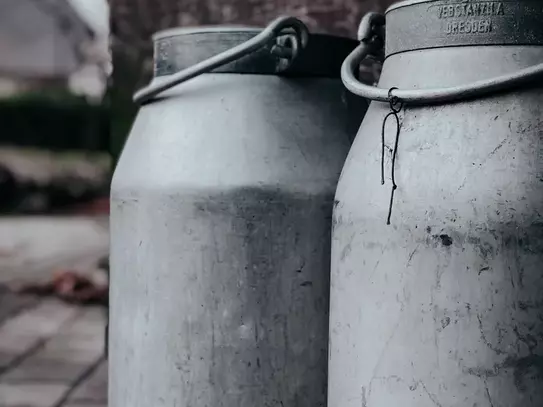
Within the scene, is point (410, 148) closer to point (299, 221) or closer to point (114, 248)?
point (299, 221)

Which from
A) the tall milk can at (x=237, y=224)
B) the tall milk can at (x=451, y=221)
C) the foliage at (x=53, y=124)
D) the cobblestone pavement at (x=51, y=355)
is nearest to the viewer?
the tall milk can at (x=451, y=221)

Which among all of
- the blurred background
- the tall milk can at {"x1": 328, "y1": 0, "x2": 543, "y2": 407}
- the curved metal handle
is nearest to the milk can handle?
the tall milk can at {"x1": 328, "y1": 0, "x2": 543, "y2": 407}

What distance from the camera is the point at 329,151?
1760mm

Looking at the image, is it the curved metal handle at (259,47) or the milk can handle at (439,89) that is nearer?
the milk can handle at (439,89)

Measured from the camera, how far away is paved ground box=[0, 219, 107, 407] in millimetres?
3113

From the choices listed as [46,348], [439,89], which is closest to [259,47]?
[439,89]

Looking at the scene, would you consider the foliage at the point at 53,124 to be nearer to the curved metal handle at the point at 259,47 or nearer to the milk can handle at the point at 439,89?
the curved metal handle at the point at 259,47

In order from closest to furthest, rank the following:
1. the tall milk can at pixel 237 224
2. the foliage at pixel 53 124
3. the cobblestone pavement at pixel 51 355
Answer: the tall milk can at pixel 237 224
the cobblestone pavement at pixel 51 355
the foliage at pixel 53 124

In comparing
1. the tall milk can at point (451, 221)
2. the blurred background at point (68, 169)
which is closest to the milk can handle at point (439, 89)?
the tall milk can at point (451, 221)

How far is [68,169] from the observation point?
1227 centimetres

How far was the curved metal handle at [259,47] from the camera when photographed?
171 cm

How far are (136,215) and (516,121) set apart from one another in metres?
0.81

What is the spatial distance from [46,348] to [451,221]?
2.85 meters

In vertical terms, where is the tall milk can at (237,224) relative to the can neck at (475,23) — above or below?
below
